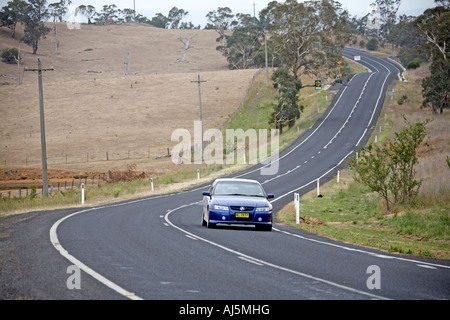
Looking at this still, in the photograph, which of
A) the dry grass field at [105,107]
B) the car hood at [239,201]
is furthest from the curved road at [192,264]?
the dry grass field at [105,107]

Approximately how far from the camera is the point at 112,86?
119 metres

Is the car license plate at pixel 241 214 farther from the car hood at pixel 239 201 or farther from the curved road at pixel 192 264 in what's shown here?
the curved road at pixel 192 264

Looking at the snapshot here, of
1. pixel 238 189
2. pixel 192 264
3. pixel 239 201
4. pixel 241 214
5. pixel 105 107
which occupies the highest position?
pixel 105 107

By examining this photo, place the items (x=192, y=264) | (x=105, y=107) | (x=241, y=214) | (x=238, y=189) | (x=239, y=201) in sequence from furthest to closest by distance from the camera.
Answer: (x=105, y=107) < (x=238, y=189) < (x=239, y=201) < (x=241, y=214) < (x=192, y=264)

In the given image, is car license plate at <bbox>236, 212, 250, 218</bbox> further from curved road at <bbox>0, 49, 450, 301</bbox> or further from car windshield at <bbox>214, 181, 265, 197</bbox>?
car windshield at <bbox>214, 181, 265, 197</bbox>

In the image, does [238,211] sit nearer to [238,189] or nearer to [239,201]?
[239,201]

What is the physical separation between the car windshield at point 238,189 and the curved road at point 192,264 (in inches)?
47.2

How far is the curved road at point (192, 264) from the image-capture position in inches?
360

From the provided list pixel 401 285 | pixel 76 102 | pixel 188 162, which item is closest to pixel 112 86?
pixel 76 102

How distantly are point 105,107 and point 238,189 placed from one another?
87.0m

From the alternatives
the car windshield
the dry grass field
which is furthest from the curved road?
the dry grass field

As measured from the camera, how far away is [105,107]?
105 meters

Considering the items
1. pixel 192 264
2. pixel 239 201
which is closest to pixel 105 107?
pixel 239 201
